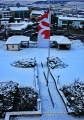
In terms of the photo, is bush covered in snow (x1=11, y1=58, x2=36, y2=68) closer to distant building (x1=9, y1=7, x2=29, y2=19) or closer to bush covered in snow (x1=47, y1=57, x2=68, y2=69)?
bush covered in snow (x1=47, y1=57, x2=68, y2=69)

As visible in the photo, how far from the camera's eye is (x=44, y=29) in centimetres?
1353

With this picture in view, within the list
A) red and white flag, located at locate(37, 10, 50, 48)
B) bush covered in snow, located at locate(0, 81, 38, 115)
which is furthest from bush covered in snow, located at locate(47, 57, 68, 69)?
red and white flag, located at locate(37, 10, 50, 48)

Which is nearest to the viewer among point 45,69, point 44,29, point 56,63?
point 44,29

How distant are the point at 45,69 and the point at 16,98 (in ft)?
24.0

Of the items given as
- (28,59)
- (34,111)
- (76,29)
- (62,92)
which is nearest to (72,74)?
(62,92)

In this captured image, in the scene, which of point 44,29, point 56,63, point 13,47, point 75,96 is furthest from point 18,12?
point 75,96

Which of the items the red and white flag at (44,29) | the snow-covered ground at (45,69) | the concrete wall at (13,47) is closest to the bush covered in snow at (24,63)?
the snow-covered ground at (45,69)

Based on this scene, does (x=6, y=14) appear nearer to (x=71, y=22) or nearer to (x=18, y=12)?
(x=18, y=12)

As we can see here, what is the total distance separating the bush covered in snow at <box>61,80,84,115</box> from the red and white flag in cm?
463

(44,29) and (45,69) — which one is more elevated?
(44,29)

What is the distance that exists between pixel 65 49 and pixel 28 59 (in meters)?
7.68

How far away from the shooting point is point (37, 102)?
13.6 metres

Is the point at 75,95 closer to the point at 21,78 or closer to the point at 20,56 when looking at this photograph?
the point at 21,78

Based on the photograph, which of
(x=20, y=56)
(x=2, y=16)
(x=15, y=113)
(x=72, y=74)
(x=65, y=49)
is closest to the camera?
(x=15, y=113)
